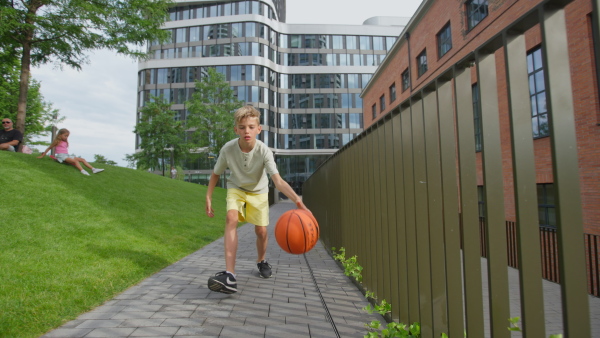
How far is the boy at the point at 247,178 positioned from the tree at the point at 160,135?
29.5m

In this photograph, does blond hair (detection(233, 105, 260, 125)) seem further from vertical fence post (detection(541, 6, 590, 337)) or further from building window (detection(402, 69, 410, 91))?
building window (detection(402, 69, 410, 91))

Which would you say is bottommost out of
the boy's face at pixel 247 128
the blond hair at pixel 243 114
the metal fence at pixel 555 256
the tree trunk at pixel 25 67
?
the metal fence at pixel 555 256

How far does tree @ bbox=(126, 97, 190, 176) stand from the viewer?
32.8 metres

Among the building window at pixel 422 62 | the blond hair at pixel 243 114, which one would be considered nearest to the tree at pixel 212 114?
the building window at pixel 422 62

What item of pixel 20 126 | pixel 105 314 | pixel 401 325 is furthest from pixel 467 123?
pixel 20 126

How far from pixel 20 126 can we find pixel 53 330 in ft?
47.4

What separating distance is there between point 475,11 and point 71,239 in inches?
588

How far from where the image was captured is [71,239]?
19.4 feet

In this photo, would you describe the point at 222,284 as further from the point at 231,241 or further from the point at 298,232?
the point at 298,232

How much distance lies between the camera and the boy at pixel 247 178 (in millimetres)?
4059

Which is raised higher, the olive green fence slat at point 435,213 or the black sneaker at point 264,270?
the olive green fence slat at point 435,213

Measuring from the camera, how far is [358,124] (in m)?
50.3

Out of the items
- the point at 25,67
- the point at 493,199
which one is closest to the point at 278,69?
the point at 25,67

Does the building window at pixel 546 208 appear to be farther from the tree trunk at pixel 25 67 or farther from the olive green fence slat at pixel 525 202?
the tree trunk at pixel 25 67
